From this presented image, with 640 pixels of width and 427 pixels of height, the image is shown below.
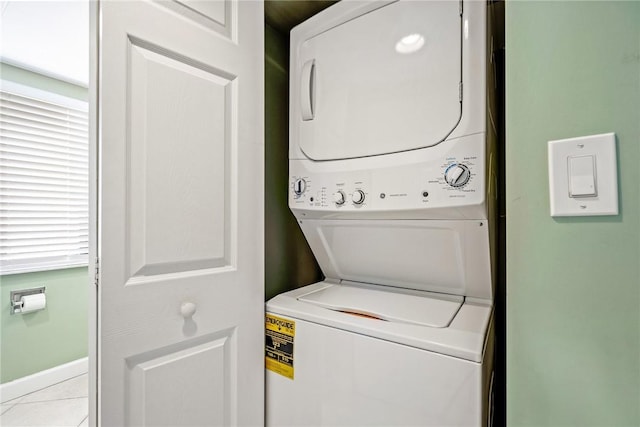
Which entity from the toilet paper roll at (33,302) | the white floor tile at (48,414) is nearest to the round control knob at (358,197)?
the white floor tile at (48,414)

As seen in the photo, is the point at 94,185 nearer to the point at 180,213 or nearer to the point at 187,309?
the point at 180,213

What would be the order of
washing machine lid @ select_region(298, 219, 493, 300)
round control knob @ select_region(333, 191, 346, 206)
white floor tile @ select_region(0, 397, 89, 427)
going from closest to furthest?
1. washing machine lid @ select_region(298, 219, 493, 300)
2. round control knob @ select_region(333, 191, 346, 206)
3. white floor tile @ select_region(0, 397, 89, 427)

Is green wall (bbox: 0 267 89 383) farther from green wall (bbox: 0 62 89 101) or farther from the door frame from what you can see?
the door frame

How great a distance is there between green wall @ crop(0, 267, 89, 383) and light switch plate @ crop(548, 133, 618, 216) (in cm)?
337

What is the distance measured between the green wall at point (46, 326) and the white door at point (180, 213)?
230 cm

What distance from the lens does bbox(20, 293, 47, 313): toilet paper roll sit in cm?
263

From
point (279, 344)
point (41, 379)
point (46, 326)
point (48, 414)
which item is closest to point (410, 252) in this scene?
point (279, 344)

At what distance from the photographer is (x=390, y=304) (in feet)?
4.10

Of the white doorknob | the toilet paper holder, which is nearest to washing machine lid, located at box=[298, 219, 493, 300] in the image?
the white doorknob

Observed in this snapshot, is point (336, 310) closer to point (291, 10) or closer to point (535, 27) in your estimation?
point (535, 27)

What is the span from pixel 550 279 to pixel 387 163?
0.66 m

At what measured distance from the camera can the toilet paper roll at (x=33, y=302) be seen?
263 centimetres

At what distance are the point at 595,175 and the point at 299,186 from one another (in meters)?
1.02

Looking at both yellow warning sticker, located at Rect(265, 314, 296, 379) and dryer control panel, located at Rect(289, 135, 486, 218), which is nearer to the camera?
dryer control panel, located at Rect(289, 135, 486, 218)
